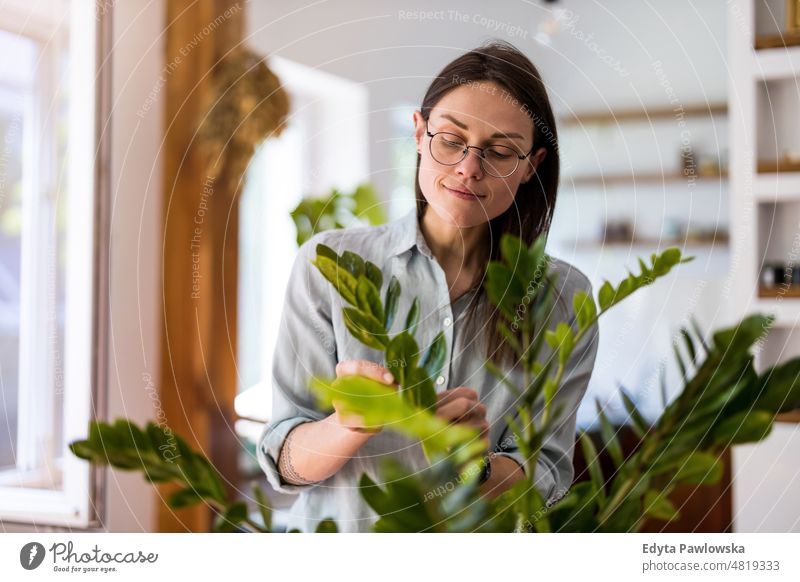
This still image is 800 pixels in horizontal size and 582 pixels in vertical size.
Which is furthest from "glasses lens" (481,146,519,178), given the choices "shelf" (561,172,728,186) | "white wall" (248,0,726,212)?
"shelf" (561,172,728,186)

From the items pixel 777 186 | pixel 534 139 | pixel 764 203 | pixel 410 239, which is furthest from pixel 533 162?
pixel 764 203

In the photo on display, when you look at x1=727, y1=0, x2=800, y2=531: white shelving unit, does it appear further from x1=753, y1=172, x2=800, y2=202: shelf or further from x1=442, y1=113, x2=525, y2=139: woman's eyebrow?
x1=442, y1=113, x2=525, y2=139: woman's eyebrow

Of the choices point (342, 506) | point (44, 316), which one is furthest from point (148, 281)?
point (342, 506)

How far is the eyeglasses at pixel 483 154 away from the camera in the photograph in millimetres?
646

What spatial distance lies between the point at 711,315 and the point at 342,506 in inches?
71.5

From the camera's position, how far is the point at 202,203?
51.6 inches

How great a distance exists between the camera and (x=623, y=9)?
2230 millimetres

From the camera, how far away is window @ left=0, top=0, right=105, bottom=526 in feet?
3.36

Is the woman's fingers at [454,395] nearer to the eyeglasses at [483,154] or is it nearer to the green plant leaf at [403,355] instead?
the green plant leaf at [403,355]

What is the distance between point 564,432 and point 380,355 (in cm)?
19

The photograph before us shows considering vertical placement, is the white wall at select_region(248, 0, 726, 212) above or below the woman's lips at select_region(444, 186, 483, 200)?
above

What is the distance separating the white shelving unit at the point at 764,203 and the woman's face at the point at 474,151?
42cm

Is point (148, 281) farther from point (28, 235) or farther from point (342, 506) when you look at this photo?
point (342, 506)

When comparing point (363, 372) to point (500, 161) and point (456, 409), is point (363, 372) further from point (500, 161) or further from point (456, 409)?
point (500, 161)
